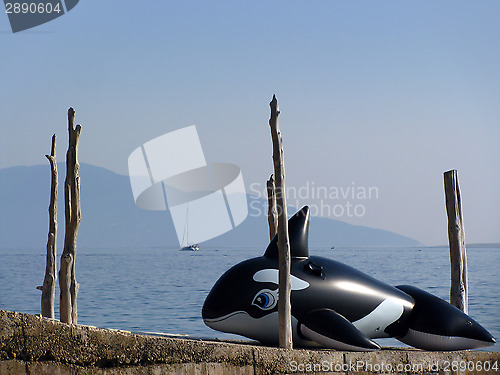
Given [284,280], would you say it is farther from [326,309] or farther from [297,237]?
[297,237]

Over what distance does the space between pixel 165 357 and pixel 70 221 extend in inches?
146

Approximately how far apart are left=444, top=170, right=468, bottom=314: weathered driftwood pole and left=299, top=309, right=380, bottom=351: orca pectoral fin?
2630 mm

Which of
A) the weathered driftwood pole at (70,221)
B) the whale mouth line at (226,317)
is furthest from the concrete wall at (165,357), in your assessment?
the weathered driftwood pole at (70,221)

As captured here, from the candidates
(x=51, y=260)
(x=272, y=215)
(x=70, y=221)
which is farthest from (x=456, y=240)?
(x=51, y=260)

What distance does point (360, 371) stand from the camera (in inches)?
306

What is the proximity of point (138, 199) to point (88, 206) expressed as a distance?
599ft

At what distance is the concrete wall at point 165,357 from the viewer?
6348 mm

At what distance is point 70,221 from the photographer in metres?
10.1

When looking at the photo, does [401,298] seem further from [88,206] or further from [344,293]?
[88,206]

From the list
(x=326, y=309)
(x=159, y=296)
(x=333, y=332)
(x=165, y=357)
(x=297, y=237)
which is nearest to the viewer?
(x=165, y=357)

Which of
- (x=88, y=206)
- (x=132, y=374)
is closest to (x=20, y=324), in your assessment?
(x=132, y=374)

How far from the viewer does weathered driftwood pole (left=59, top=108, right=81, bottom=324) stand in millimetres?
9922

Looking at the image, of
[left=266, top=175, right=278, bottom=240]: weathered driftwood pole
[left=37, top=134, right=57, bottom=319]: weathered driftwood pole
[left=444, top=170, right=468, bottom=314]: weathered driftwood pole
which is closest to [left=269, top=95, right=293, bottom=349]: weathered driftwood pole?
[left=266, top=175, right=278, bottom=240]: weathered driftwood pole

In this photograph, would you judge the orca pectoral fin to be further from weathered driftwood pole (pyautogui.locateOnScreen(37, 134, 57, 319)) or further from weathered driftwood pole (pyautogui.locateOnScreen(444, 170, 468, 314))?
weathered driftwood pole (pyautogui.locateOnScreen(37, 134, 57, 319))
